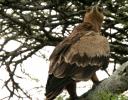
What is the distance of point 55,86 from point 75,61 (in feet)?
2.03

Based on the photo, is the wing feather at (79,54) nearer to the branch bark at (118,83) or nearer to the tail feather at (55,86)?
the tail feather at (55,86)

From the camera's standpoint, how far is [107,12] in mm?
7590

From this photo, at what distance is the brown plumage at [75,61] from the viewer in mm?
4777

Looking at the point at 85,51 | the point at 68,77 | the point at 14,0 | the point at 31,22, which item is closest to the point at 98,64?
the point at 85,51

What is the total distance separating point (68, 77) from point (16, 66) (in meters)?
3.53

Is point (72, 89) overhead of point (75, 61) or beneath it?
beneath

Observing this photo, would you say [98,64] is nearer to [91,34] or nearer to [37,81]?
[91,34]

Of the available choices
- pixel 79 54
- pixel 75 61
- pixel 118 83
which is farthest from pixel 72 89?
pixel 118 83

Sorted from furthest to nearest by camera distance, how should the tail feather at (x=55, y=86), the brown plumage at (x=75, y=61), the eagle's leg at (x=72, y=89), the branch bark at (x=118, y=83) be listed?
1. the eagle's leg at (x=72, y=89)
2. the brown plumage at (x=75, y=61)
3. the tail feather at (x=55, y=86)
4. the branch bark at (x=118, y=83)

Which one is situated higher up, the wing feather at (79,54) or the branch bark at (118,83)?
the branch bark at (118,83)

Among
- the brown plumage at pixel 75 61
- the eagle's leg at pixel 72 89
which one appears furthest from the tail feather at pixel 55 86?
the eagle's leg at pixel 72 89

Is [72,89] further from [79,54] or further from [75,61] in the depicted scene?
[79,54]

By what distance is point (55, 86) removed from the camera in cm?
466

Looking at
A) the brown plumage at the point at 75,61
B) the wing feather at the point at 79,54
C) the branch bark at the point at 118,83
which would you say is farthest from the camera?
the wing feather at the point at 79,54
